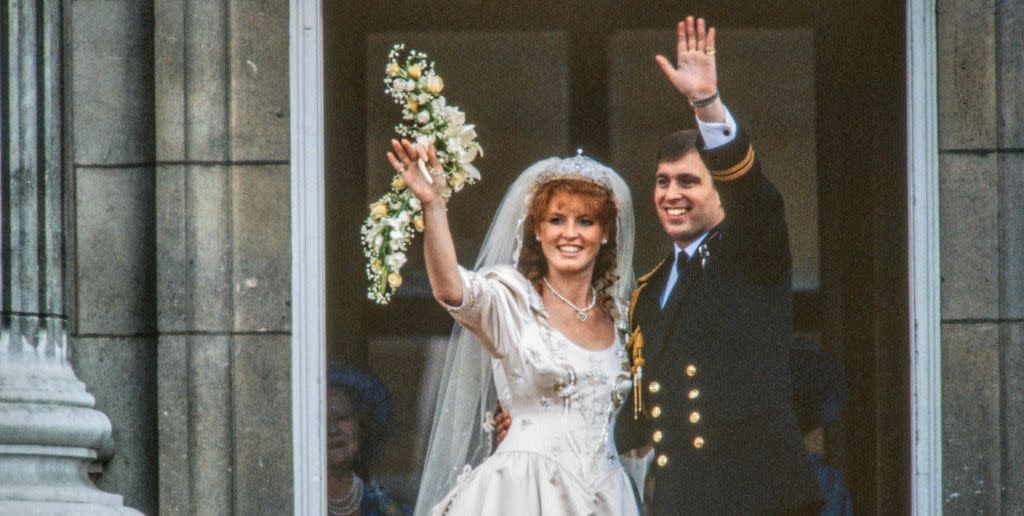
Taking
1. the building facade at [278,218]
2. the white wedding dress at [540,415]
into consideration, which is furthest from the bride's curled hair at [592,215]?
the building facade at [278,218]

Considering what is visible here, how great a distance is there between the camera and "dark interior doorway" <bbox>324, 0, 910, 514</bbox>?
11.7m

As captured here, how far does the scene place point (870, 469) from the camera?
11.7 m

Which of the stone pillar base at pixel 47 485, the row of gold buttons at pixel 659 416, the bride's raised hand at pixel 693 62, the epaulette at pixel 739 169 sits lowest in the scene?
the stone pillar base at pixel 47 485

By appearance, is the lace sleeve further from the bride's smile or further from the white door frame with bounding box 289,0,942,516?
the white door frame with bounding box 289,0,942,516

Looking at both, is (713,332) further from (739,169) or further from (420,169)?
(420,169)

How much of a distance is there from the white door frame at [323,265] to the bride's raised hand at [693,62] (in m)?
0.93

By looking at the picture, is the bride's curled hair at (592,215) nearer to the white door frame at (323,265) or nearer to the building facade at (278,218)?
the building facade at (278,218)

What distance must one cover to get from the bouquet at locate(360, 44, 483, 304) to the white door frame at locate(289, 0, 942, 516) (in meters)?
0.30

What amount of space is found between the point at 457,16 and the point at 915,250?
7.95 feet

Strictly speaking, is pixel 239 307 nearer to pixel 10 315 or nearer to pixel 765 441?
pixel 10 315

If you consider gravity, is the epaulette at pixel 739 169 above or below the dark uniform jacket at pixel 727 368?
above

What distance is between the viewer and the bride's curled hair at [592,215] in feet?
38.0

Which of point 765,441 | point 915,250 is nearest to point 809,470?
point 765,441

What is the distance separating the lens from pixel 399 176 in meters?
11.3
